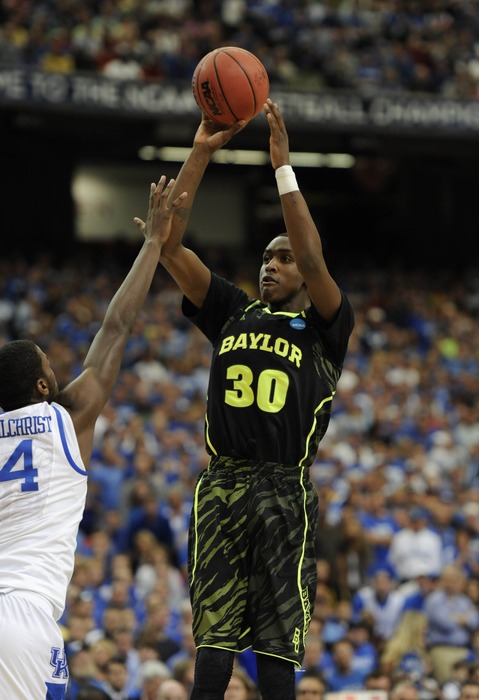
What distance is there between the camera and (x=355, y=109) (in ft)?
65.6

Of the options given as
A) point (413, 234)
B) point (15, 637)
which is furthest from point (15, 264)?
point (15, 637)

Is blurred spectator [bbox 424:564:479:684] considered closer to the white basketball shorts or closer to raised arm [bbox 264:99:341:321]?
raised arm [bbox 264:99:341:321]

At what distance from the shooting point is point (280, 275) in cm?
552

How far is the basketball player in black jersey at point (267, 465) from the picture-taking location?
16.7 feet

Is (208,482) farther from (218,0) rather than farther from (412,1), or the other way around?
(412,1)

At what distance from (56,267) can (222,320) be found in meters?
15.5

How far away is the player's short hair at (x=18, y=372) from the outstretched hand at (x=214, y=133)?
59.9 inches

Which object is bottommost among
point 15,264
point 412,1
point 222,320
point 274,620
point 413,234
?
point 274,620

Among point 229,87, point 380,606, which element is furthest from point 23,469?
point 380,606

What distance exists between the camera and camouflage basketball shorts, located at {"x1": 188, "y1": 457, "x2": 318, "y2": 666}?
5.10 meters

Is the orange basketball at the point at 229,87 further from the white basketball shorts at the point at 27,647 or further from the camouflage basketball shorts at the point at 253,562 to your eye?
the white basketball shorts at the point at 27,647

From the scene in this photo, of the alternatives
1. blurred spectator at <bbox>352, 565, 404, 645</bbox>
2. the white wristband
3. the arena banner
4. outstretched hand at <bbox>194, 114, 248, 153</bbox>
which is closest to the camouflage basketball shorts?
the white wristband

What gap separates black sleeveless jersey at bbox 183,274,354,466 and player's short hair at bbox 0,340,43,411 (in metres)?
1.02

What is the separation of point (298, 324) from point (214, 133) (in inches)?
41.9
